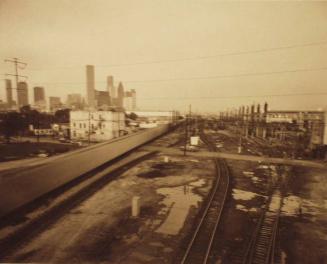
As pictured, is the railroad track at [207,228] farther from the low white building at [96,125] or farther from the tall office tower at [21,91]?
the low white building at [96,125]

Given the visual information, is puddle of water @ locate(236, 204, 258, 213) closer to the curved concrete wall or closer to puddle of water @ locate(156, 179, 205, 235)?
puddle of water @ locate(156, 179, 205, 235)

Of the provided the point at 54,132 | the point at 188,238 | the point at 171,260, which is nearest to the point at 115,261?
the point at 171,260

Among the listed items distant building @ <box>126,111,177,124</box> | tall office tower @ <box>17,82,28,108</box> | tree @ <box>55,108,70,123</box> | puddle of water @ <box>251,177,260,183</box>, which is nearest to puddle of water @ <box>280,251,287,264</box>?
puddle of water @ <box>251,177,260,183</box>

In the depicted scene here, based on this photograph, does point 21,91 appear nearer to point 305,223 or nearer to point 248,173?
point 248,173

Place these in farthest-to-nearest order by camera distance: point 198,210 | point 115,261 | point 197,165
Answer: point 197,165
point 198,210
point 115,261

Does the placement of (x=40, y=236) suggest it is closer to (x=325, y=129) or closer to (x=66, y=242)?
(x=66, y=242)

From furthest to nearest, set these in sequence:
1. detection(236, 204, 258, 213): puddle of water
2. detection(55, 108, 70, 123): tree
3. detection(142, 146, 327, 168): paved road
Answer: detection(55, 108, 70, 123): tree → detection(142, 146, 327, 168): paved road → detection(236, 204, 258, 213): puddle of water
